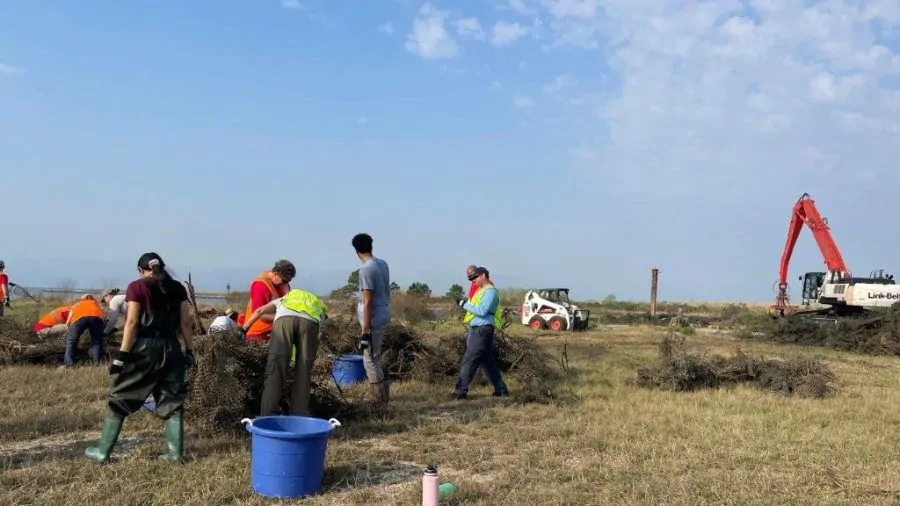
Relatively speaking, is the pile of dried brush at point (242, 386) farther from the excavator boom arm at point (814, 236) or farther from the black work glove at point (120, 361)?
the excavator boom arm at point (814, 236)

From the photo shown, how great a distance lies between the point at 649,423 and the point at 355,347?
4.83 m

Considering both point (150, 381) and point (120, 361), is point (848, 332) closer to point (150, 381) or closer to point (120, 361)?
point (150, 381)

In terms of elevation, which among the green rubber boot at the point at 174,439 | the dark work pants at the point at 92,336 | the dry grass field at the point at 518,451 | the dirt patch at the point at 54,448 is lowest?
the dirt patch at the point at 54,448

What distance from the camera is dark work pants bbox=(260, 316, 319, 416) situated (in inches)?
234

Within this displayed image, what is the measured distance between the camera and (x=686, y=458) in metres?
5.84

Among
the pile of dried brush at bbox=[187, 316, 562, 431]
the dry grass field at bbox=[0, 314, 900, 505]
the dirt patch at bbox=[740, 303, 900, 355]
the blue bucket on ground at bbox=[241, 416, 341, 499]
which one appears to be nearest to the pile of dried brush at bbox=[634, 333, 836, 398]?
the dry grass field at bbox=[0, 314, 900, 505]

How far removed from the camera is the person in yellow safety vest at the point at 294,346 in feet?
19.5

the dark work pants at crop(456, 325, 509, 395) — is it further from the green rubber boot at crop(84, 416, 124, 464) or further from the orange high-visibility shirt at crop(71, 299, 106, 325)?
the orange high-visibility shirt at crop(71, 299, 106, 325)

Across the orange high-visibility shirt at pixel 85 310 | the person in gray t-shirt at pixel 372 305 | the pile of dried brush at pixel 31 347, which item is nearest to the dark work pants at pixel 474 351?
the person in gray t-shirt at pixel 372 305

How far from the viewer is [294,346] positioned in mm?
6020

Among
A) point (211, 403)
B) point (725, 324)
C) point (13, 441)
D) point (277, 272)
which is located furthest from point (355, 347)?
point (725, 324)

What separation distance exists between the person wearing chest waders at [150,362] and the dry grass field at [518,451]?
0.85 ft

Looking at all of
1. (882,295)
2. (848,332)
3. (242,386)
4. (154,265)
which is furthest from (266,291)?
(882,295)

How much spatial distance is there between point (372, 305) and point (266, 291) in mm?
1056
